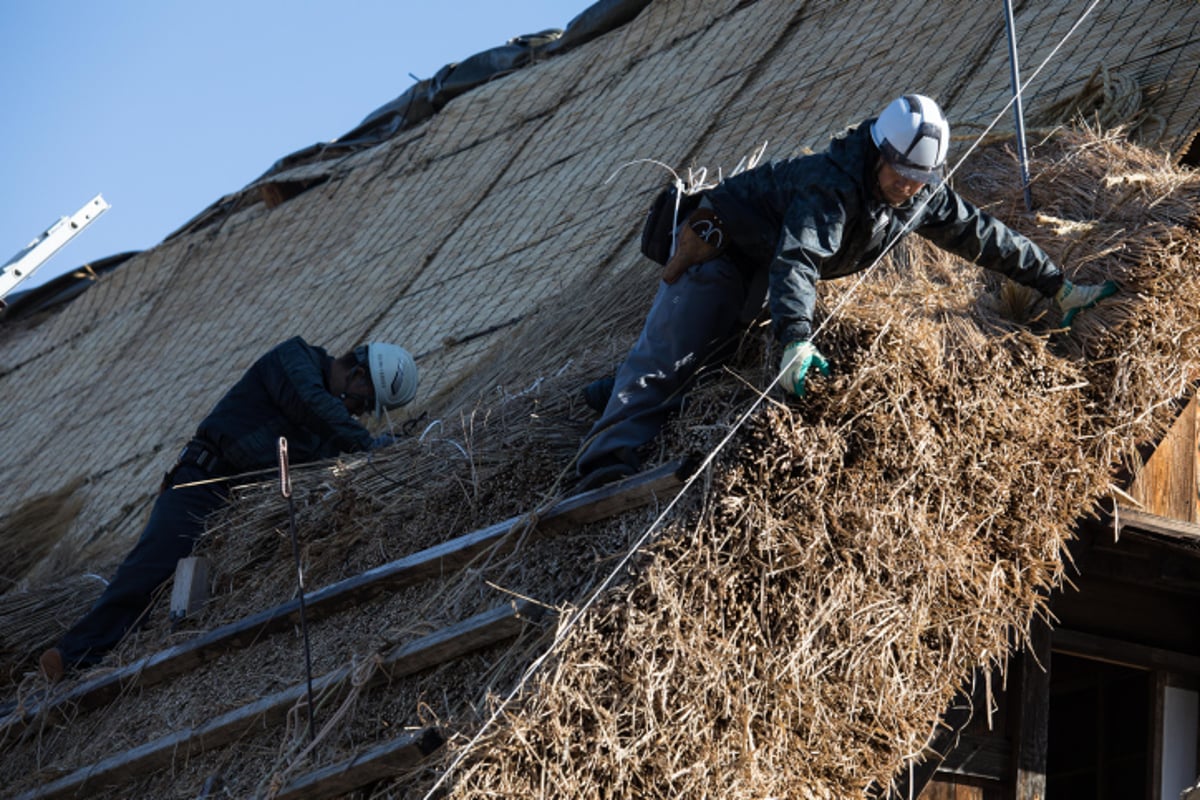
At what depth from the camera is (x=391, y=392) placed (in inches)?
237

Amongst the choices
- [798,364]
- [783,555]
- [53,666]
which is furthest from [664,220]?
[53,666]

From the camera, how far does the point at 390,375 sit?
602cm

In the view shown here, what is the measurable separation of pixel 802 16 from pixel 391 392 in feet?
11.0

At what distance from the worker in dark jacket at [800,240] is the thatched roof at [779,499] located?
124mm

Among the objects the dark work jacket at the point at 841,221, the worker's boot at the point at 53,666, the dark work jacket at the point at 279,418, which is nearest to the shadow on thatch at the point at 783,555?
the dark work jacket at the point at 841,221

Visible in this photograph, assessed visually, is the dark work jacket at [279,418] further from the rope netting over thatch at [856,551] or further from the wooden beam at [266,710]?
the rope netting over thatch at [856,551]

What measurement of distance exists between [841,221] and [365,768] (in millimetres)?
1769

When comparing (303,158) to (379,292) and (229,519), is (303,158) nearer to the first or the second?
(379,292)

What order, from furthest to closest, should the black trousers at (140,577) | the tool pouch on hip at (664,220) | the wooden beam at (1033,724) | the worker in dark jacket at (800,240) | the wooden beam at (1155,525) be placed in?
1. the black trousers at (140,577)
2. the wooden beam at (1033,724)
3. the wooden beam at (1155,525)
4. the tool pouch on hip at (664,220)
5. the worker in dark jacket at (800,240)

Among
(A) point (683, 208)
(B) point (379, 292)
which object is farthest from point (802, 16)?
(A) point (683, 208)

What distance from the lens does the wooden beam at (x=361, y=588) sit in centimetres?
407

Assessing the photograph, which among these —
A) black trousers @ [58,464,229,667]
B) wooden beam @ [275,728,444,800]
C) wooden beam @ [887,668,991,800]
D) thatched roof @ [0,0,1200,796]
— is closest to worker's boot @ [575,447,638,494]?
thatched roof @ [0,0,1200,796]

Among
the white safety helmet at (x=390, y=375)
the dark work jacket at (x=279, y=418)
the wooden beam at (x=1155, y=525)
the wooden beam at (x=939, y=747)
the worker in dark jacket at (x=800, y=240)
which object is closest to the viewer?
the worker in dark jacket at (x=800, y=240)

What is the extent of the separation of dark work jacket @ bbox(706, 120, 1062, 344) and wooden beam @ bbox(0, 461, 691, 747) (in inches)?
24.4
